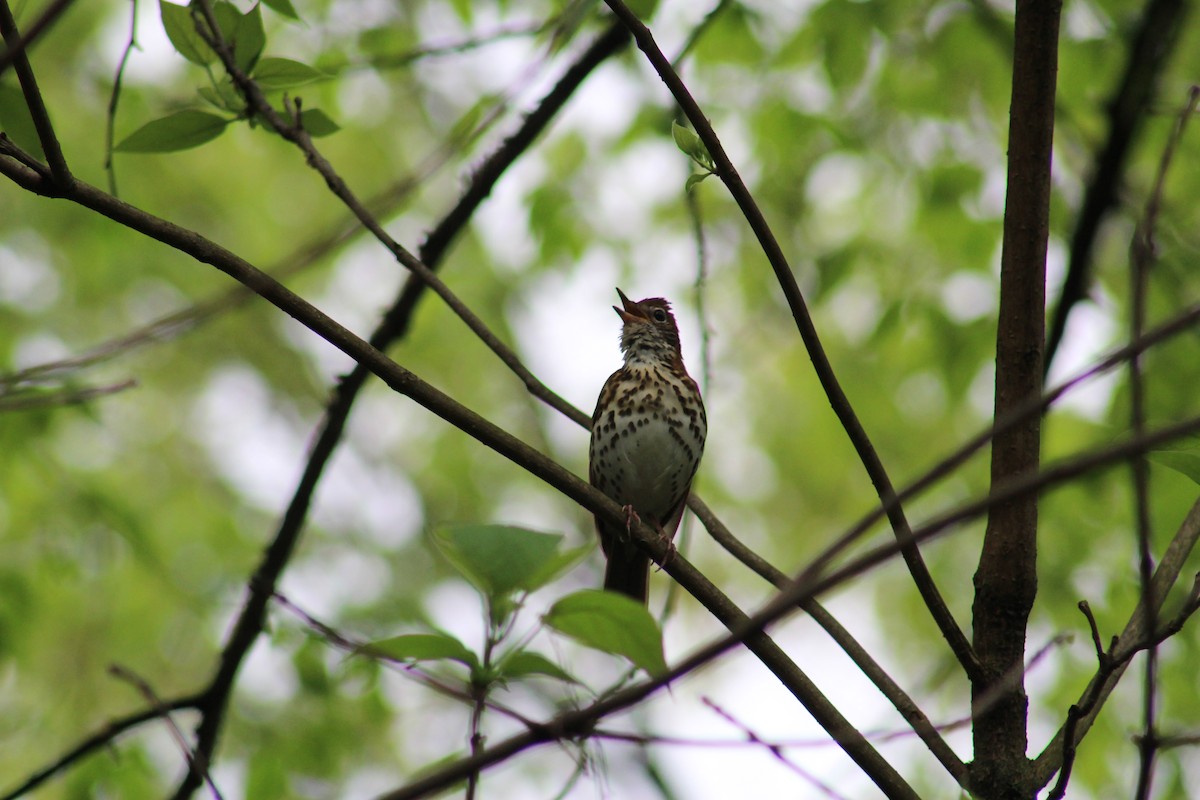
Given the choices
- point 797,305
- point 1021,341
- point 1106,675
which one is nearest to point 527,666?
point 797,305

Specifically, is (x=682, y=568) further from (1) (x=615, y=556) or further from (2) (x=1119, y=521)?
(2) (x=1119, y=521)

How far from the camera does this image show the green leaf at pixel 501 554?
182cm

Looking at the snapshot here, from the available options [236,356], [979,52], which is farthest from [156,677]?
[979,52]

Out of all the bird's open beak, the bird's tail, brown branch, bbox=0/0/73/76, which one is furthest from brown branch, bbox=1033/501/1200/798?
the bird's open beak

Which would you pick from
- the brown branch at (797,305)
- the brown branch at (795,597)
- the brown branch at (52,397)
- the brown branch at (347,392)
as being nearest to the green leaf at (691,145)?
the brown branch at (797,305)

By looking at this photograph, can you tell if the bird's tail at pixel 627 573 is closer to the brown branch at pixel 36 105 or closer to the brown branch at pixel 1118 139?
the brown branch at pixel 1118 139

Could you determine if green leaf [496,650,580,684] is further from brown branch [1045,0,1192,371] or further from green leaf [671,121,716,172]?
brown branch [1045,0,1192,371]

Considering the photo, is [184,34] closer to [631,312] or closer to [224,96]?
[224,96]

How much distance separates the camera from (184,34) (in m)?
2.91

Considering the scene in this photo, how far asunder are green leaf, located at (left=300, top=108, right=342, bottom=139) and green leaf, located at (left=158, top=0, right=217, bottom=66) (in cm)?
29

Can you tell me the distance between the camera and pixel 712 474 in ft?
38.3

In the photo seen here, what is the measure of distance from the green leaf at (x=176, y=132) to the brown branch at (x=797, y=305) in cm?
111

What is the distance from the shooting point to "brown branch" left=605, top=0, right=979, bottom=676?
2.30 meters

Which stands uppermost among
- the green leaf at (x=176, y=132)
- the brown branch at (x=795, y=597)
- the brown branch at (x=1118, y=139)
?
the brown branch at (x=1118, y=139)
